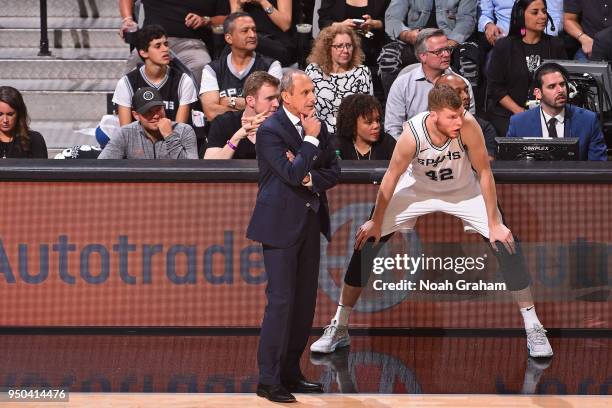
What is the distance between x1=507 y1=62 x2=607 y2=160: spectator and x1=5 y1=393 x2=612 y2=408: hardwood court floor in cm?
243

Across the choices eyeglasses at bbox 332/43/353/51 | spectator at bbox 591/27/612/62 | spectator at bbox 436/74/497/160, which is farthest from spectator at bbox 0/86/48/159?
spectator at bbox 591/27/612/62

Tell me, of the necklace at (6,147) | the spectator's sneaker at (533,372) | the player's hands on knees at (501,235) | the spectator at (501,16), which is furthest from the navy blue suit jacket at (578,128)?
the necklace at (6,147)

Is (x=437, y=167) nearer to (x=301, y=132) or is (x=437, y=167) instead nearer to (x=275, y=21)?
(x=301, y=132)

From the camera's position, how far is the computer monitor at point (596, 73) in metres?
9.29

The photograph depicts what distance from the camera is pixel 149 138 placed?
8164mm

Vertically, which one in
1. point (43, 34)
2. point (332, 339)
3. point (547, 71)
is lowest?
point (332, 339)

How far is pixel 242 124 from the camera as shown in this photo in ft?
26.7

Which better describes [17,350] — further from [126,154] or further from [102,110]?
[102,110]

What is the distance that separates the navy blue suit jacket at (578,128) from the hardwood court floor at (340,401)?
2.40m

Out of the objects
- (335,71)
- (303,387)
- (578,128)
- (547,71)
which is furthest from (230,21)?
(303,387)

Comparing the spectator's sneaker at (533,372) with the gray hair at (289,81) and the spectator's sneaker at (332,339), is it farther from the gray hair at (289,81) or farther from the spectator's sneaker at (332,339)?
the gray hair at (289,81)

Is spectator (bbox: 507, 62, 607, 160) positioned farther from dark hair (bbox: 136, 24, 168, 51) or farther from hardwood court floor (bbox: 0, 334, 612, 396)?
dark hair (bbox: 136, 24, 168, 51)

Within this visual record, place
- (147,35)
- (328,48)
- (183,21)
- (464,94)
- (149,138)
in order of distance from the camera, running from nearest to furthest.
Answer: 1. (149,138)
2. (464,94)
3. (147,35)
4. (328,48)
5. (183,21)

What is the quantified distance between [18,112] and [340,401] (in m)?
3.43
